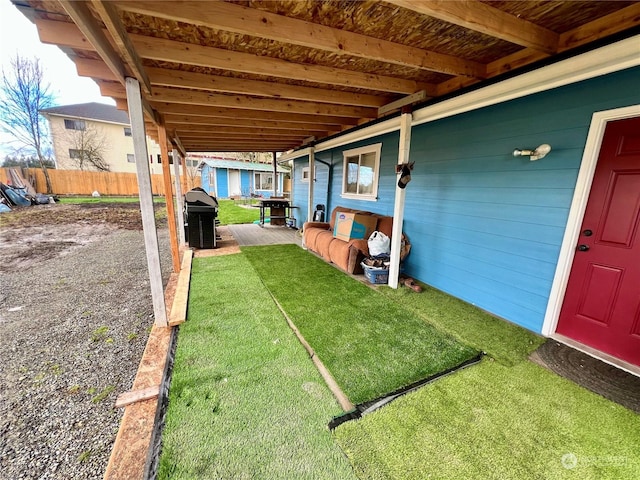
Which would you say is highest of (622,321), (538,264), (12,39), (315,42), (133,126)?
(12,39)

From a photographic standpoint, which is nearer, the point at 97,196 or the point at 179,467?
the point at 179,467

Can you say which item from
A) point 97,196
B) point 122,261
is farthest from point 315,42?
point 97,196

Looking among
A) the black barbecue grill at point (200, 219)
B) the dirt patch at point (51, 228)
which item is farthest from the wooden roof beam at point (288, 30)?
the dirt patch at point (51, 228)

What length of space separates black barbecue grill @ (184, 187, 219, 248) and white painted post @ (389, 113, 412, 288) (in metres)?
3.81

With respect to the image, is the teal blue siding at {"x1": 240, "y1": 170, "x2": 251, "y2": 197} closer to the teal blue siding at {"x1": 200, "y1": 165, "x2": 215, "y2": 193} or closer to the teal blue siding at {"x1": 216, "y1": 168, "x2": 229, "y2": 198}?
the teal blue siding at {"x1": 216, "y1": 168, "x2": 229, "y2": 198}

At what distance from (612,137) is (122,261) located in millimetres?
6812

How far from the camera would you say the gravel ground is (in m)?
1.42

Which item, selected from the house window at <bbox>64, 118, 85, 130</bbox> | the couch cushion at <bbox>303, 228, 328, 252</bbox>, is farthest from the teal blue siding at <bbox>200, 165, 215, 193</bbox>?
the couch cushion at <bbox>303, 228, 328, 252</bbox>

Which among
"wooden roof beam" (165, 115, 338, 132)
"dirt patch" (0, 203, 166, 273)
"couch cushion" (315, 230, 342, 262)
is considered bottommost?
"dirt patch" (0, 203, 166, 273)

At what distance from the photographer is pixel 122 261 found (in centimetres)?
467

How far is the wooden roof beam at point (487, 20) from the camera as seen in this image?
5.20 ft

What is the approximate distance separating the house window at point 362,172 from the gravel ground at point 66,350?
4.02 m

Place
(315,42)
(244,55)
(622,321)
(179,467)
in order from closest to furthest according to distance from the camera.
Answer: (179,467) < (315,42) < (622,321) < (244,55)

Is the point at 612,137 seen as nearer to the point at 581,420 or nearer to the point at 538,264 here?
the point at 538,264
